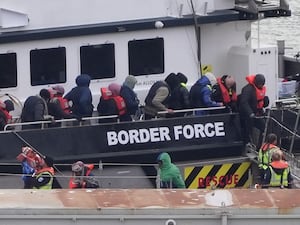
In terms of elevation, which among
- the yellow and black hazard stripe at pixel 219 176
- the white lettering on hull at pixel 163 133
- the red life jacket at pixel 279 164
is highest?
the white lettering on hull at pixel 163 133

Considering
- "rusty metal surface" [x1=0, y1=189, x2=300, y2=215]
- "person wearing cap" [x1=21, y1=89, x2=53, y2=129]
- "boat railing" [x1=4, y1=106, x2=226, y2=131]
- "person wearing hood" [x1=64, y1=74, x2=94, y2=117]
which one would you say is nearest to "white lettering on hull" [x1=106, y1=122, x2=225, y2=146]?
"boat railing" [x1=4, y1=106, x2=226, y2=131]

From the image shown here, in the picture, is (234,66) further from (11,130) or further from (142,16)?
(11,130)

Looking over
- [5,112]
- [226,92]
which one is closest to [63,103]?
[5,112]

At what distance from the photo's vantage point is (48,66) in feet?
47.2

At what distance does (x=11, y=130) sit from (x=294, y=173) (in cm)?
362

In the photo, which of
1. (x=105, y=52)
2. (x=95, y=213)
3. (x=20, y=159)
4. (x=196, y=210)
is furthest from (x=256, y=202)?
(x=105, y=52)

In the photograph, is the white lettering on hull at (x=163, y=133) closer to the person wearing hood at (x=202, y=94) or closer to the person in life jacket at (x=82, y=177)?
the person wearing hood at (x=202, y=94)

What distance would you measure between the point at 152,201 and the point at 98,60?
548cm

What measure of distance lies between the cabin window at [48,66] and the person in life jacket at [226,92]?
2.01 meters

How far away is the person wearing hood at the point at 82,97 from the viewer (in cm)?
1391

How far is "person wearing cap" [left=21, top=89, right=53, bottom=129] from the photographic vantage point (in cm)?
1366

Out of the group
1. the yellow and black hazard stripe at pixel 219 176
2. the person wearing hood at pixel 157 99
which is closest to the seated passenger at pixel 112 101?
the person wearing hood at pixel 157 99

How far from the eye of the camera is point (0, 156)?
529 inches

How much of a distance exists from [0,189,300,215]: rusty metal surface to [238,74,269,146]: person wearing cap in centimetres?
463
